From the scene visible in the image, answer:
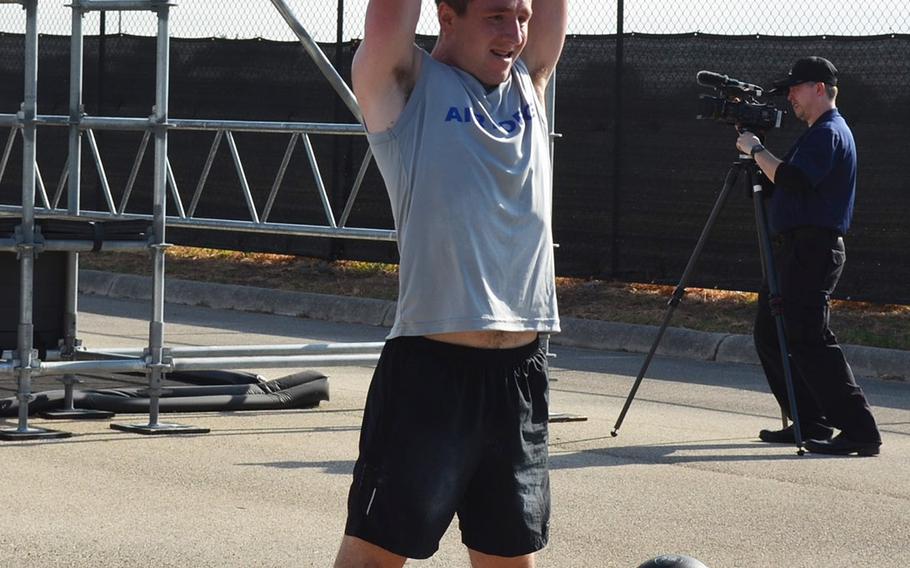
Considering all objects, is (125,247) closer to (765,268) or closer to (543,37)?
(765,268)

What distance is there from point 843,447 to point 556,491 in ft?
6.31

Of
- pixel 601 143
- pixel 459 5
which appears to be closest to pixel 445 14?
pixel 459 5

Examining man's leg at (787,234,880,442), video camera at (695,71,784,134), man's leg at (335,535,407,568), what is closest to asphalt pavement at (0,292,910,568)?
man's leg at (787,234,880,442)

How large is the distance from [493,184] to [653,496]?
3403 millimetres

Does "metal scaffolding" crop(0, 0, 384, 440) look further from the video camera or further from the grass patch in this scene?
the grass patch

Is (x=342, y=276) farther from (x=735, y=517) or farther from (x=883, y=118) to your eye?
(x=735, y=517)

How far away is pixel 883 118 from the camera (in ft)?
44.3

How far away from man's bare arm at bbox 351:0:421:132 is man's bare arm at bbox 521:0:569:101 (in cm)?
48

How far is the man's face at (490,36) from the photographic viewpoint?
12.8 ft

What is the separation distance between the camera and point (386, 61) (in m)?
3.83

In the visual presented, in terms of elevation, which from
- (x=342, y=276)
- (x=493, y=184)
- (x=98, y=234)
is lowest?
(x=342, y=276)

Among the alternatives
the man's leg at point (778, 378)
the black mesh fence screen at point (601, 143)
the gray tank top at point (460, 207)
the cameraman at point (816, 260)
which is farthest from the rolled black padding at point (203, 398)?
the black mesh fence screen at point (601, 143)

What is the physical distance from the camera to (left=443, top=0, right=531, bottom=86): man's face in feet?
12.8

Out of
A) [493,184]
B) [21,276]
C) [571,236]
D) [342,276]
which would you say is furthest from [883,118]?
[493,184]
